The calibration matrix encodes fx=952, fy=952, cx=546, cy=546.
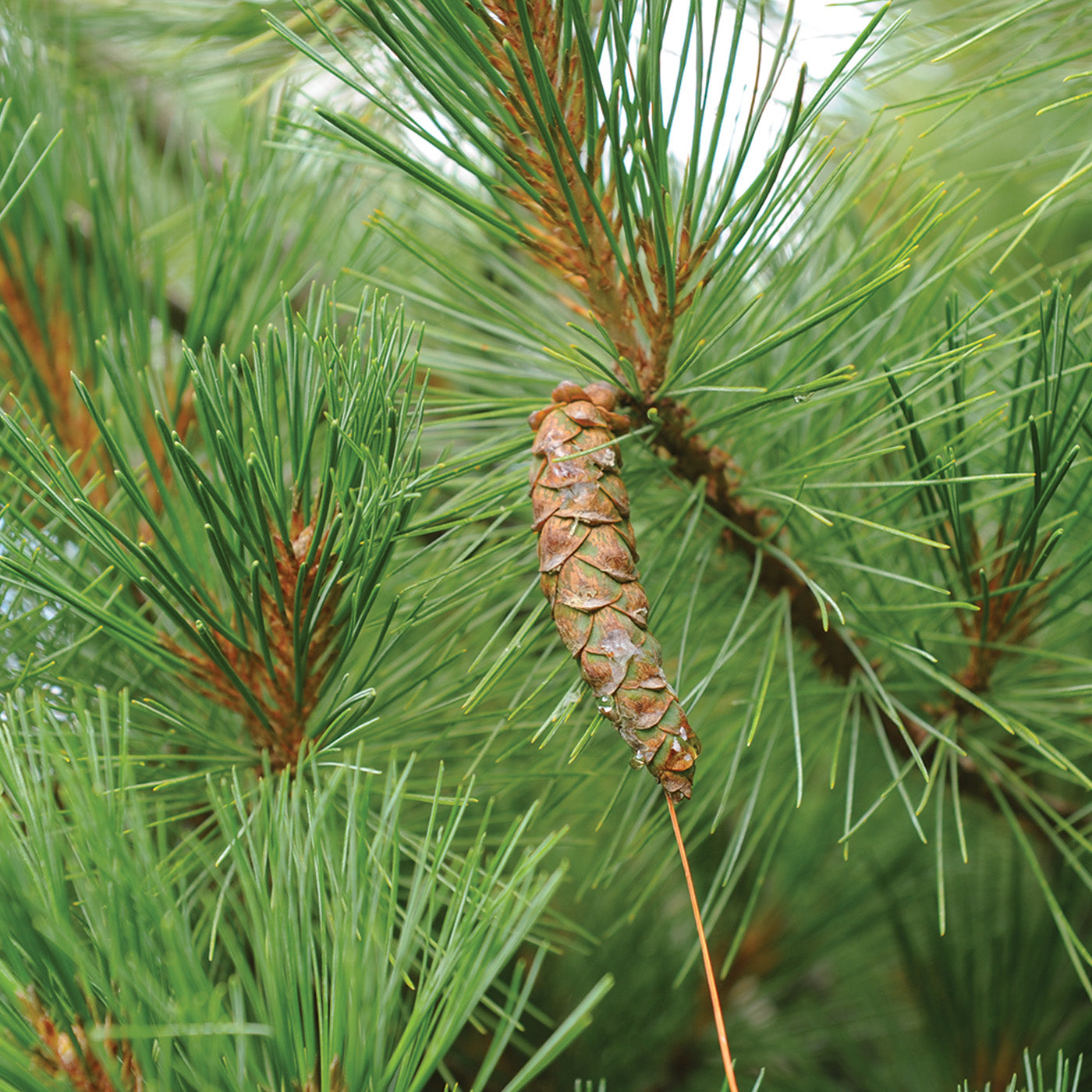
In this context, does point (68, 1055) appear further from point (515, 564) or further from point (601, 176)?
point (601, 176)

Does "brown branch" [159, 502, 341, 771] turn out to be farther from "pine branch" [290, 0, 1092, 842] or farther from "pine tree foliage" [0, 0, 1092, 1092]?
"pine branch" [290, 0, 1092, 842]

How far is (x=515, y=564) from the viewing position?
0.46 meters

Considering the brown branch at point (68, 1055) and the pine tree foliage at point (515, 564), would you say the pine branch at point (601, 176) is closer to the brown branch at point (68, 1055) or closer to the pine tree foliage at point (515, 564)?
the pine tree foliage at point (515, 564)

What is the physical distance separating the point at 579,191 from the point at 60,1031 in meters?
0.37

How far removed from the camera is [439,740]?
1.55ft

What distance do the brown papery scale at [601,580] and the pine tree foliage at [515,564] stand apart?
0.03 m

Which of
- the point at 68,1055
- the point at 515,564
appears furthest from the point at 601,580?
the point at 68,1055

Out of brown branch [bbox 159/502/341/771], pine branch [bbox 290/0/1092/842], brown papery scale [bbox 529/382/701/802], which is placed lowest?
brown branch [bbox 159/502/341/771]

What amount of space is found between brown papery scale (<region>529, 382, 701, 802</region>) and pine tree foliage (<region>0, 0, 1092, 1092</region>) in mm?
26

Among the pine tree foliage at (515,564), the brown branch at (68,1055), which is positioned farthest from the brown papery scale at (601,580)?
the brown branch at (68,1055)

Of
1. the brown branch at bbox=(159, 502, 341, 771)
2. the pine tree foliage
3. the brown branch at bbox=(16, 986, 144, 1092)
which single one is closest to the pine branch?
the pine tree foliage

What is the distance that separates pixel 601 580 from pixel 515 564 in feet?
0.35

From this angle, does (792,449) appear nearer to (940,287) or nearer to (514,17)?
(940,287)

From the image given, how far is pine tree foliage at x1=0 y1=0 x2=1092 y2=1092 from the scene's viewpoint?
33cm
